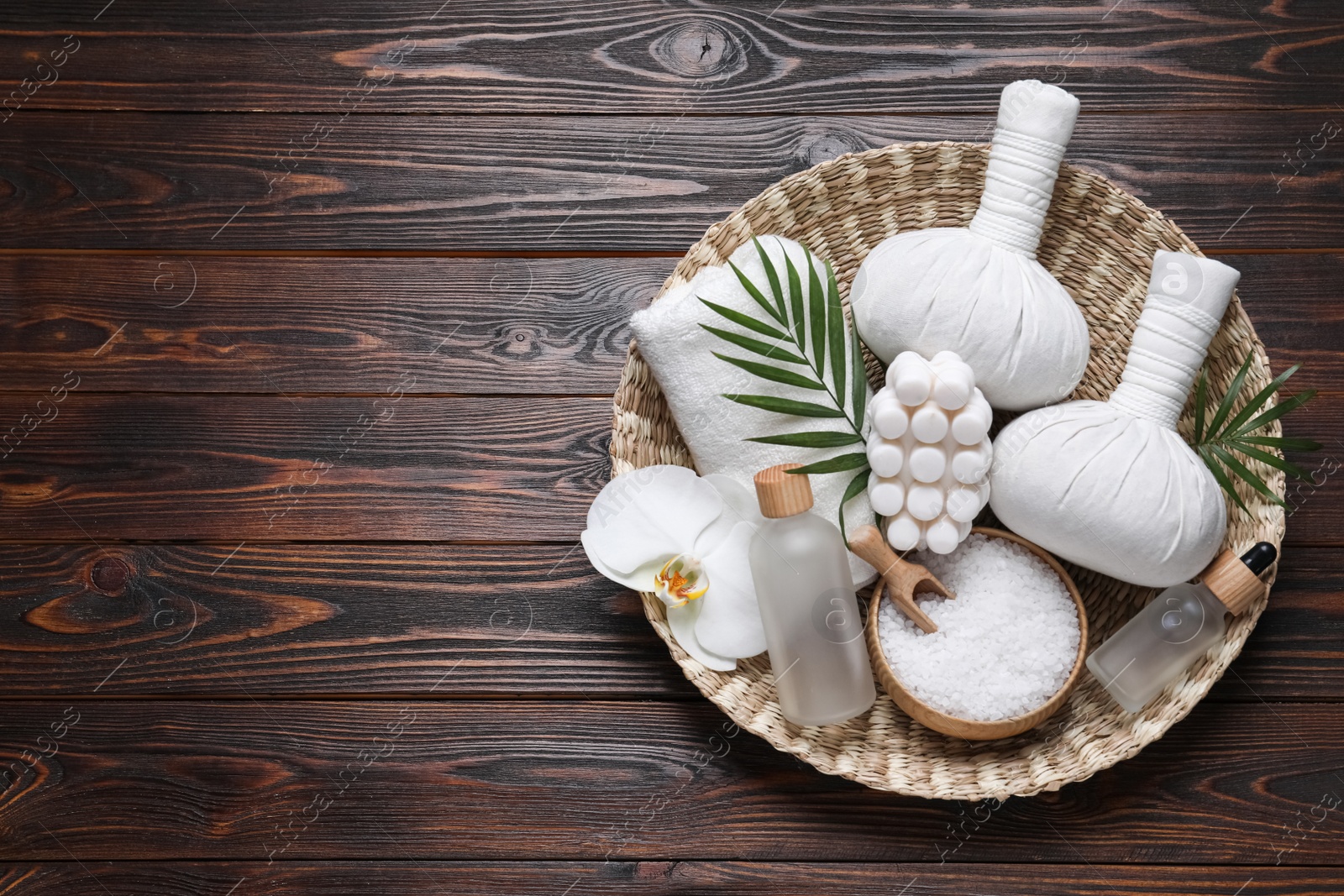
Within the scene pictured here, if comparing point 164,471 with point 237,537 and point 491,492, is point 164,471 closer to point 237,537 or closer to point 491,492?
point 237,537

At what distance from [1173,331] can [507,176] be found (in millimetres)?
802

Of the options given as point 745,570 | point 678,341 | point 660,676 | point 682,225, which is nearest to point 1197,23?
point 682,225

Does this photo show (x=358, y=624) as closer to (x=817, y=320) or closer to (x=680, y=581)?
(x=680, y=581)

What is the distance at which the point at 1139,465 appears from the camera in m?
0.87

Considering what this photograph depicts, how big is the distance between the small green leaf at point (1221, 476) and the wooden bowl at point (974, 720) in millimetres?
181

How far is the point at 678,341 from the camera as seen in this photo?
0.94 meters

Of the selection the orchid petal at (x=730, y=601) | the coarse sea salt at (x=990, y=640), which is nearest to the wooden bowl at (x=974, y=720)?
the coarse sea salt at (x=990, y=640)

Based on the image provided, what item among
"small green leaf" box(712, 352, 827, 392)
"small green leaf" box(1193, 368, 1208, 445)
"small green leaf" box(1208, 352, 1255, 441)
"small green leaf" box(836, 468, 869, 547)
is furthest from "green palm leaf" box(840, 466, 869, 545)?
"small green leaf" box(1208, 352, 1255, 441)

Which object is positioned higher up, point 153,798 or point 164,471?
point 164,471

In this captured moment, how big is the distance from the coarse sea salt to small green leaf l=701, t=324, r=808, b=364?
0.94 feet

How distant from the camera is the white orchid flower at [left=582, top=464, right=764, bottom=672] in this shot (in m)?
0.95

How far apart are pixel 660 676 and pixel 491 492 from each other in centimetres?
31

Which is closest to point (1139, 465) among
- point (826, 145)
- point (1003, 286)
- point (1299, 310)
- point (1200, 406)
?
point (1200, 406)

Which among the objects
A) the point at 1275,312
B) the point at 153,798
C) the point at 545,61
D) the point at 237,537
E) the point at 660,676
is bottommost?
the point at 153,798
